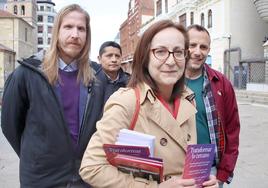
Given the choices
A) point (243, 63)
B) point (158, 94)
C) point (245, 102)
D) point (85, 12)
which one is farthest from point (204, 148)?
point (243, 63)

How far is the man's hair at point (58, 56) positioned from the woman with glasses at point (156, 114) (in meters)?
0.73

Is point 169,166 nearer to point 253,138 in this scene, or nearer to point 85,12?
point 85,12

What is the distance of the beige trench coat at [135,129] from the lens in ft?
6.02

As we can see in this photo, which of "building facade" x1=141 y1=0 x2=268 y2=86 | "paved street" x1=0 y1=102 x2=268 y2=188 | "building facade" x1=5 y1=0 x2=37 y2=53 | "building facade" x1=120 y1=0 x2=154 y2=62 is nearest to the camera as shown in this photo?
"paved street" x1=0 y1=102 x2=268 y2=188

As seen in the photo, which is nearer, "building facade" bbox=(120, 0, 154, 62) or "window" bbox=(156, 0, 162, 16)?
"window" bbox=(156, 0, 162, 16)

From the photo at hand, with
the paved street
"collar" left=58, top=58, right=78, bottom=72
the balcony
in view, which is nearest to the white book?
"collar" left=58, top=58, right=78, bottom=72

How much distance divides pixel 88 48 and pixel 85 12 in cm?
25

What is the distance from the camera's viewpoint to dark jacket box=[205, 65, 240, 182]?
3.01 m

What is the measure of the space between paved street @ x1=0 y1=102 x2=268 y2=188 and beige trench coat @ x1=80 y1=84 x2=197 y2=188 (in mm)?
4444

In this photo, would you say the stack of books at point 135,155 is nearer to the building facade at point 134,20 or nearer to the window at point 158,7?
the window at point 158,7

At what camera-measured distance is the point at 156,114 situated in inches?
77.2

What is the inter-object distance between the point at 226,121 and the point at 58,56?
137 centimetres

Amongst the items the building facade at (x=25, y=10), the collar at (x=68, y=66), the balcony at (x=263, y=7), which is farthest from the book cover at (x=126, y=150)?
the building facade at (x=25, y=10)

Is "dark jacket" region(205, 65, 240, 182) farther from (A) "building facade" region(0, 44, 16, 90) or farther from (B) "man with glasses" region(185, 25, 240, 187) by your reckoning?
(A) "building facade" region(0, 44, 16, 90)
